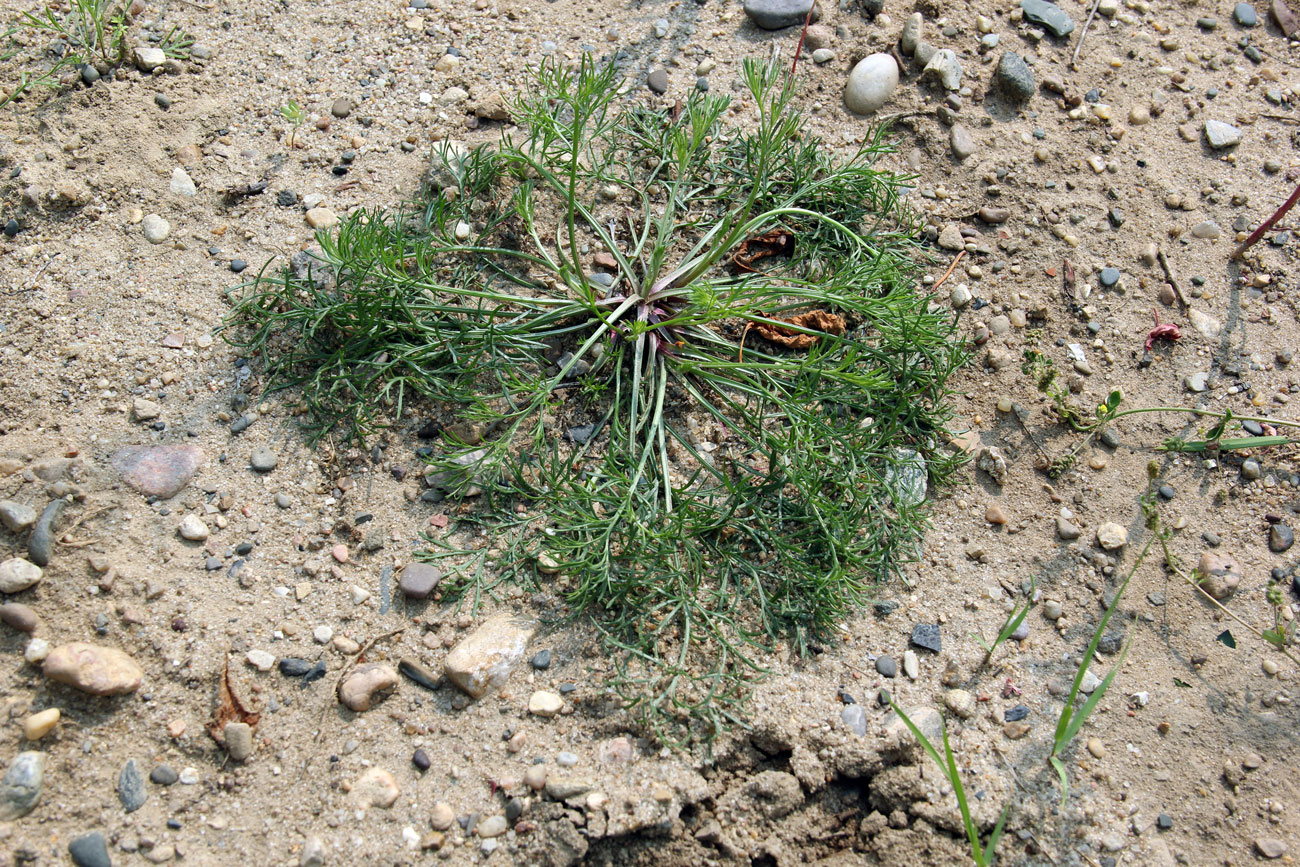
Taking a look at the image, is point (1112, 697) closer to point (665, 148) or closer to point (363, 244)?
point (665, 148)

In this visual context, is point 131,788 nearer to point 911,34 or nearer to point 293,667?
point 293,667

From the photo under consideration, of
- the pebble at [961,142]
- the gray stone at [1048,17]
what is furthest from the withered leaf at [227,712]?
the gray stone at [1048,17]

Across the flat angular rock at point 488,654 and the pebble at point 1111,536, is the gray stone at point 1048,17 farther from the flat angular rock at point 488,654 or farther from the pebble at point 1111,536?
the flat angular rock at point 488,654

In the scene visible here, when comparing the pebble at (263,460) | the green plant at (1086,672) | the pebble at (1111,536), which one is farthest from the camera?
the pebble at (1111,536)

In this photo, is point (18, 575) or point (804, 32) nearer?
point (18, 575)

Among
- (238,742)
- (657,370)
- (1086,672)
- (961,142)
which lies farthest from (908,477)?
(238,742)
